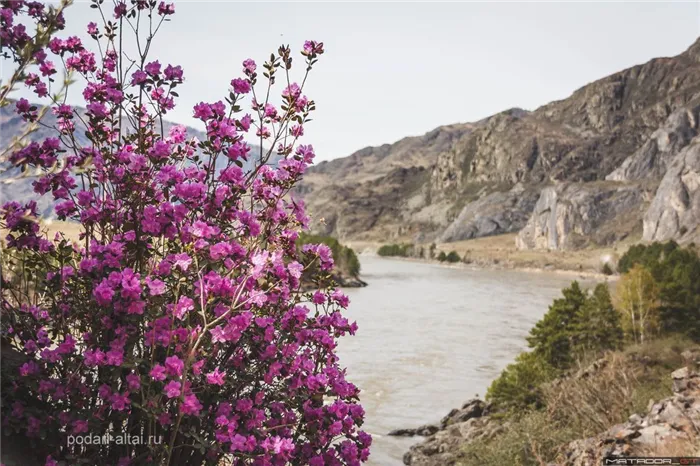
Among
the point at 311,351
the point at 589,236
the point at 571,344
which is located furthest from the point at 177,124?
the point at 589,236

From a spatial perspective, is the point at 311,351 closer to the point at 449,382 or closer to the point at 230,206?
the point at 230,206

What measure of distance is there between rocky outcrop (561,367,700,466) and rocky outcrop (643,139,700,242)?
14074 centimetres

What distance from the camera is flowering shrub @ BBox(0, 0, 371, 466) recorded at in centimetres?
438

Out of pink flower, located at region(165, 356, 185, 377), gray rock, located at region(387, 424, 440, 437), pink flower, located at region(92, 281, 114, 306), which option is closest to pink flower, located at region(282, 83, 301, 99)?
pink flower, located at region(92, 281, 114, 306)

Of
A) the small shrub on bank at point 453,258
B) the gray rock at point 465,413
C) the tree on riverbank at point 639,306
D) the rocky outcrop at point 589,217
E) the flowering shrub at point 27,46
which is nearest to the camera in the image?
the flowering shrub at point 27,46

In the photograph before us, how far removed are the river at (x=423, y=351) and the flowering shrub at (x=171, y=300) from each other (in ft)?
47.5

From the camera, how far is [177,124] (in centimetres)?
596

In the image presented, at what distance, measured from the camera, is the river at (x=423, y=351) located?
80.2 feet

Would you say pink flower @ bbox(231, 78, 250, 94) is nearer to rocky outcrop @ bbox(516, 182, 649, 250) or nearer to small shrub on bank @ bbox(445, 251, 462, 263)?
small shrub on bank @ bbox(445, 251, 462, 263)

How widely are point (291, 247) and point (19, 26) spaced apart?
111 inches

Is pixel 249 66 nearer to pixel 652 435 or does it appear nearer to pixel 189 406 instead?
pixel 189 406

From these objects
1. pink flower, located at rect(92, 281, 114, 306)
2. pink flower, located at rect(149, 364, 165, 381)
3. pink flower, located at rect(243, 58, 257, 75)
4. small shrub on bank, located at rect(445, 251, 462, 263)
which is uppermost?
pink flower, located at rect(243, 58, 257, 75)

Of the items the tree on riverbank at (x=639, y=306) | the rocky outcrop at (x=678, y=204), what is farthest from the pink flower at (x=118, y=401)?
the rocky outcrop at (x=678, y=204)

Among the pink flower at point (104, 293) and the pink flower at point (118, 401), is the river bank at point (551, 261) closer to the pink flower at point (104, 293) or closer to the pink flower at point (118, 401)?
the pink flower at point (118, 401)
